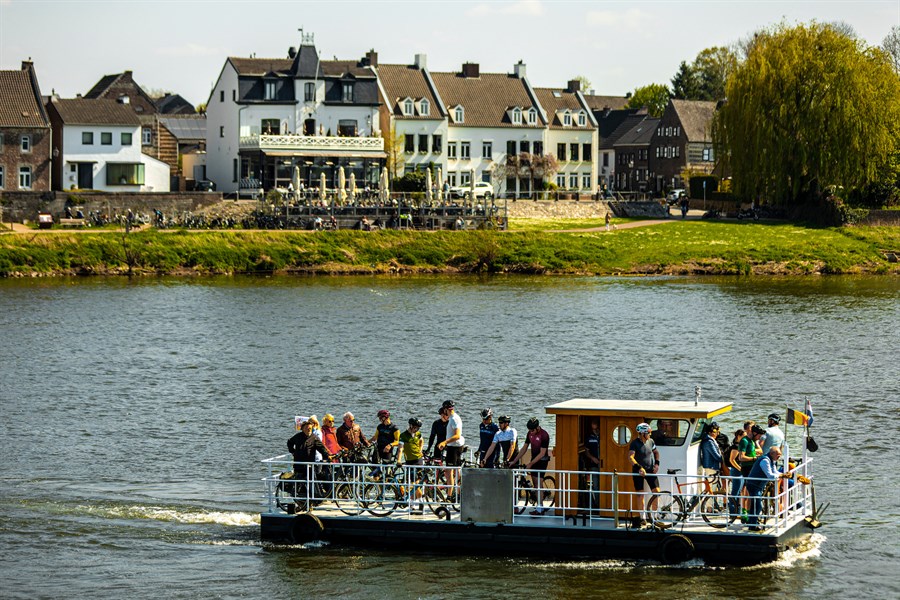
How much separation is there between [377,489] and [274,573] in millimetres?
3037

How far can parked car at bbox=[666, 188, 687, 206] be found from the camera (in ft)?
417

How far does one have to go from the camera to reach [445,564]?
2909cm

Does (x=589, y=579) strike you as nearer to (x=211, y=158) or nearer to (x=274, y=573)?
(x=274, y=573)

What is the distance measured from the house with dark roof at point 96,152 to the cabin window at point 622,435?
92732mm

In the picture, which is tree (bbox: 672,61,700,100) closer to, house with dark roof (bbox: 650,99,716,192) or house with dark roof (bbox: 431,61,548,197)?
house with dark roof (bbox: 650,99,716,192)

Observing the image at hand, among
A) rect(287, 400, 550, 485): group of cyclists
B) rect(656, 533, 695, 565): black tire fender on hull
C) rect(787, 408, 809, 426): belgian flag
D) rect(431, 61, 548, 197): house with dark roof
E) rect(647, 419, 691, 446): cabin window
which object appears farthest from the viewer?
rect(431, 61, 548, 197): house with dark roof

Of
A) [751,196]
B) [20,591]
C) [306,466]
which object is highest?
[751,196]

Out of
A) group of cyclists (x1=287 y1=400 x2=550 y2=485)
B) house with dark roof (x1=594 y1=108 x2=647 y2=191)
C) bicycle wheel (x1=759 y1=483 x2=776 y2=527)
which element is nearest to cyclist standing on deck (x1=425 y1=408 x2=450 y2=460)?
group of cyclists (x1=287 y1=400 x2=550 y2=485)

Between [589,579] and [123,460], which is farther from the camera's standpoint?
[123,460]

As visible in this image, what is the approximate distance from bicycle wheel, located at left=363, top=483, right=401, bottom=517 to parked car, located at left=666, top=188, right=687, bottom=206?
9601 cm

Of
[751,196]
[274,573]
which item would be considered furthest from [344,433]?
[751,196]

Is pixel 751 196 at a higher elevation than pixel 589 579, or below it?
higher

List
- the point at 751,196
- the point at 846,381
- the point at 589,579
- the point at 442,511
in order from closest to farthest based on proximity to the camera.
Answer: the point at 589,579 → the point at 442,511 → the point at 846,381 → the point at 751,196

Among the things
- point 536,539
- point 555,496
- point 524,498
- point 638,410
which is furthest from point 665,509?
point 524,498
